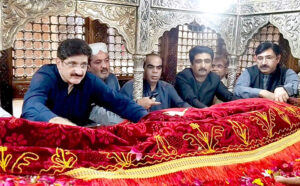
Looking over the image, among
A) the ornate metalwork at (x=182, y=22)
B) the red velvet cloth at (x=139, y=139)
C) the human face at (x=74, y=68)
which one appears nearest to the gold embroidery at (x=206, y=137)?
the red velvet cloth at (x=139, y=139)

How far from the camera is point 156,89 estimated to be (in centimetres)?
265

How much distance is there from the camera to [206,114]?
150 cm

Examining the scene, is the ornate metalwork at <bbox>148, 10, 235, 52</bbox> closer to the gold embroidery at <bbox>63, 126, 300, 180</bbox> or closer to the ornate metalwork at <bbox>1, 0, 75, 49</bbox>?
the ornate metalwork at <bbox>1, 0, 75, 49</bbox>

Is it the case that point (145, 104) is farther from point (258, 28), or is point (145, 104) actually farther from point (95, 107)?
point (258, 28)

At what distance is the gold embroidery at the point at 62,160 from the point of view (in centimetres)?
102

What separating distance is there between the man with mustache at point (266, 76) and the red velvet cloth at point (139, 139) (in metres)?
1.07

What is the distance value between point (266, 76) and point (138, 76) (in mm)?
1221

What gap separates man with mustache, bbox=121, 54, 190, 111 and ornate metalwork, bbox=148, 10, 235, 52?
0.53 feet

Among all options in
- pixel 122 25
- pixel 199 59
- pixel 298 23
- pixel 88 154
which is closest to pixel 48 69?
pixel 122 25

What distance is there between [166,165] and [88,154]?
0.30 metres

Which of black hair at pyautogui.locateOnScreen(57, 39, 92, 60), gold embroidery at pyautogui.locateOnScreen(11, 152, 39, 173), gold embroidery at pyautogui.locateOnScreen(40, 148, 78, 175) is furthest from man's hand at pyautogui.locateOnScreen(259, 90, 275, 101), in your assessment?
gold embroidery at pyautogui.locateOnScreen(11, 152, 39, 173)

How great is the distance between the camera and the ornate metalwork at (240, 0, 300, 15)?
2530 millimetres

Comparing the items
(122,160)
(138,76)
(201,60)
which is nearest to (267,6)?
(201,60)

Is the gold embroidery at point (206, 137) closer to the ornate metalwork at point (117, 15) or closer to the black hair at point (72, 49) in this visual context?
the black hair at point (72, 49)
